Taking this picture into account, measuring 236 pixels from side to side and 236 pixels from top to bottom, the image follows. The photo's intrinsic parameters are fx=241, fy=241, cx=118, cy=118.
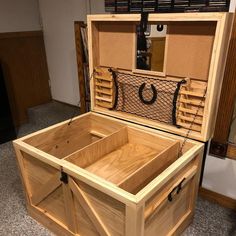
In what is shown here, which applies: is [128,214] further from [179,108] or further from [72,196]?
[179,108]

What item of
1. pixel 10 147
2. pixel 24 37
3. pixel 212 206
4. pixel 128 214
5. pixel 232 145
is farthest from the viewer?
pixel 24 37

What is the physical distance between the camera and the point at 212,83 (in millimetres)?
1107

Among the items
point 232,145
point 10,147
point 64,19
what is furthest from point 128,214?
point 64,19

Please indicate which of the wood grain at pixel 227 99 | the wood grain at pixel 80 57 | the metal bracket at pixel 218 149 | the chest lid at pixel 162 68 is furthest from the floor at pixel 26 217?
the wood grain at pixel 80 57

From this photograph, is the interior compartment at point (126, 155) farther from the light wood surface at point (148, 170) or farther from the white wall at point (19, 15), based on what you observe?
the white wall at point (19, 15)

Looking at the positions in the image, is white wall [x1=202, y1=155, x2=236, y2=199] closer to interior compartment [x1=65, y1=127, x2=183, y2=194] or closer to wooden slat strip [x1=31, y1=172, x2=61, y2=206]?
interior compartment [x1=65, y1=127, x2=183, y2=194]

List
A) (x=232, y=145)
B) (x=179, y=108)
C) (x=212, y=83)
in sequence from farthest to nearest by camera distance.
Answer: (x=232, y=145), (x=179, y=108), (x=212, y=83)

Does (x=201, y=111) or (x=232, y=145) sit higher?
(x=201, y=111)

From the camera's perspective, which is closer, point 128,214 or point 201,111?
point 128,214

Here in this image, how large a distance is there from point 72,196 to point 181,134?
2.07ft

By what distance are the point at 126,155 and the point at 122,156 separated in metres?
0.02

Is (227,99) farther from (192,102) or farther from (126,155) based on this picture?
(126,155)

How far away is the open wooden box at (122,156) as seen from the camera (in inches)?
38.3

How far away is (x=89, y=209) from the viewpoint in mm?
1039
